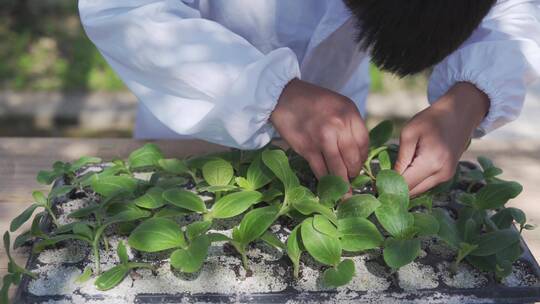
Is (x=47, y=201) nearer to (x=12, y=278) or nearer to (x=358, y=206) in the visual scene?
(x=12, y=278)

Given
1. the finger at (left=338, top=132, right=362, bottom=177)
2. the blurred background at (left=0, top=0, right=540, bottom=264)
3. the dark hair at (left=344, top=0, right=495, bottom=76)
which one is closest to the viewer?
the dark hair at (left=344, top=0, right=495, bottom=76)

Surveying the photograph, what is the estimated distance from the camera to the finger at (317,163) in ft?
2.10

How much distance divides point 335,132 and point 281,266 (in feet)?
0.40

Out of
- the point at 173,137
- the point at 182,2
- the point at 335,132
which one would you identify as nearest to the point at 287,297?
the point at 335,132

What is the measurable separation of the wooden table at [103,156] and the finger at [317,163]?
0.80 feet

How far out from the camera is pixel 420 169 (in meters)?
0.65

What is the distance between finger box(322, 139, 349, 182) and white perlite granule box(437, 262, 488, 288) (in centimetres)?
12

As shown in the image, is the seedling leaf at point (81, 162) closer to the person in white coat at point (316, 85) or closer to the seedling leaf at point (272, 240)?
the person in white coat at point (316, 85)

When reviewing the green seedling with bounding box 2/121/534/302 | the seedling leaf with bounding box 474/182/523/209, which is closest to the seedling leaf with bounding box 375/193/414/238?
the green seedling with bounding box 2/121/534/302

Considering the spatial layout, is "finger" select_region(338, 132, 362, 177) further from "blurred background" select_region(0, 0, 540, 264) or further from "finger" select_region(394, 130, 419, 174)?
"blurred background" select_region(0, 0, 540, 264)

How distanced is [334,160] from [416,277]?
12 cm

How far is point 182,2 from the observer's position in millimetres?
734

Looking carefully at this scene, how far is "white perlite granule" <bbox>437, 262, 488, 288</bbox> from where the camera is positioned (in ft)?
1.87

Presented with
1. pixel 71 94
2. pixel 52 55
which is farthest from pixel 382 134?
pixel 52 55
